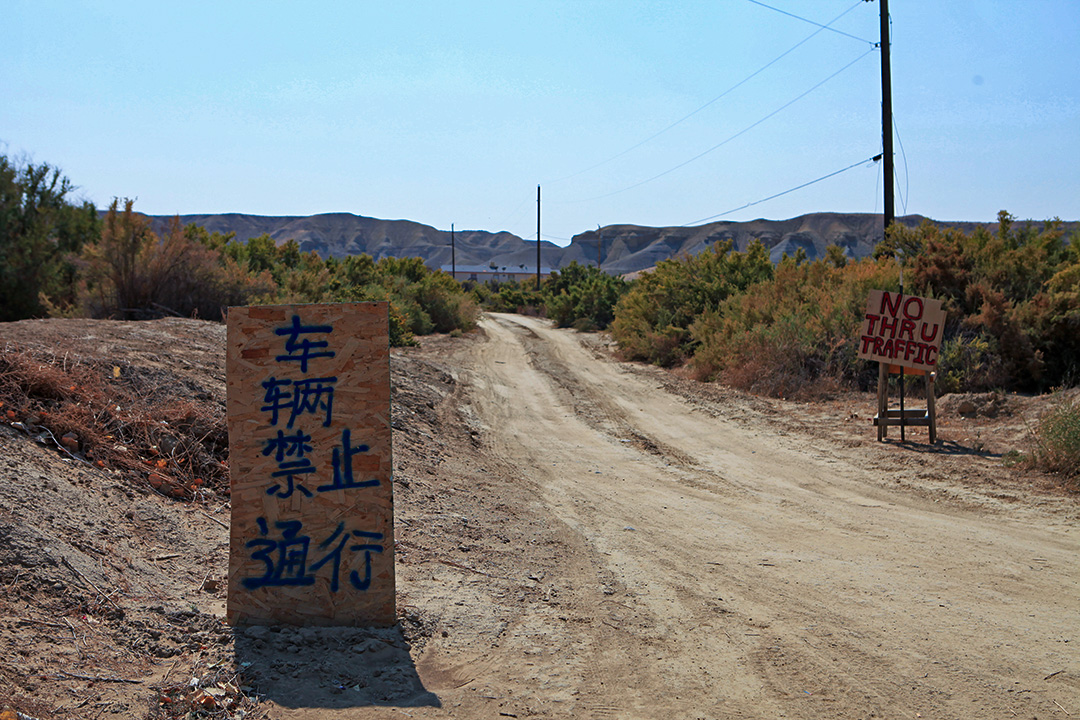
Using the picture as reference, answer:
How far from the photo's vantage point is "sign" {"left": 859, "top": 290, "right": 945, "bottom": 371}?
36.6 feet

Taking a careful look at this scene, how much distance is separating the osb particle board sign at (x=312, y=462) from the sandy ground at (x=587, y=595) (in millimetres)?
224

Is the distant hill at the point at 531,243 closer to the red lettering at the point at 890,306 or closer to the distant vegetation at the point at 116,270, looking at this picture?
the distant vegetation at the point at 116,270

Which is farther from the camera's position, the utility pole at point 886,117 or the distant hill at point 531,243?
the distant hill at point 531,243

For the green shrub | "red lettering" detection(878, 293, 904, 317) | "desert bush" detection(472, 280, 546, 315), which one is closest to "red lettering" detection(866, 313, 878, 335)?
"red lettering" detection(878, 293, 904, 317)

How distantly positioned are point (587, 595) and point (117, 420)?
4.33 metres

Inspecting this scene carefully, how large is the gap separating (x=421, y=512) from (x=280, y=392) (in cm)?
297

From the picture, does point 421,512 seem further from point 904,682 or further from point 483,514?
point 904,682

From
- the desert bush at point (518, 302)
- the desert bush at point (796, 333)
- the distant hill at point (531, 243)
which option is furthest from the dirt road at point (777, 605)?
the distant hill at point (531, 243)

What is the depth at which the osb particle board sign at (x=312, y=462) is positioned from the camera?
445 cm

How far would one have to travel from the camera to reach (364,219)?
180m

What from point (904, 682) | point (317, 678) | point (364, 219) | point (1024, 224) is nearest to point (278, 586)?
point (317, 678)

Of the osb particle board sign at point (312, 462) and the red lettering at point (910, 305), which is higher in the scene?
the red lettering at point (910, 305)

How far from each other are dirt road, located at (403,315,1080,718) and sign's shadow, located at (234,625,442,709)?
18 centimetres

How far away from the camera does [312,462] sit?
449 centimetres
